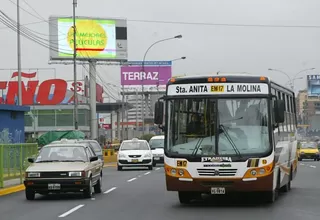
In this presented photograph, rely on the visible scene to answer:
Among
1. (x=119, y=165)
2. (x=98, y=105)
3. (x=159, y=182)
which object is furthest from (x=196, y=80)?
(x=98, y=105)

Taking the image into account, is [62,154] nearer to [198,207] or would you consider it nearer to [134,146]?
[198,207]

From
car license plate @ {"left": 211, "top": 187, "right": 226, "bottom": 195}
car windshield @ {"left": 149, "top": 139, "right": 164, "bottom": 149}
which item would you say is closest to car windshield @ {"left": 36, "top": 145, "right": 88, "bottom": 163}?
car license plate @ {"left": 211, "top": 187, "right": 226, "bottom": 195}

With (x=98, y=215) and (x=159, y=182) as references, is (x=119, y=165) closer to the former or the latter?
(x=159, y=182)

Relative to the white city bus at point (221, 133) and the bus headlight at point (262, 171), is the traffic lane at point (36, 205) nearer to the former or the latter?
the white city bus at point (221, 133)

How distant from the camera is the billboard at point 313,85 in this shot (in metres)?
93.9

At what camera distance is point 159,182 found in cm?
2494

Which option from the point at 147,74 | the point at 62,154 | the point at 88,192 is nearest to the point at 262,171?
the point at 88,192

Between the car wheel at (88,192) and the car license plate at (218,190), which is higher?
the car license plate at (218,190)

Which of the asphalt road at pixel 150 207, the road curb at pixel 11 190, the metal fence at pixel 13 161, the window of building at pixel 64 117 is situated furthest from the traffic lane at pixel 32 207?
the window of building at pixel 64 117

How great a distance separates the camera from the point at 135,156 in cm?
3581

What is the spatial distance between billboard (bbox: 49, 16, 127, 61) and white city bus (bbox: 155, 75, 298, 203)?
57.1 m

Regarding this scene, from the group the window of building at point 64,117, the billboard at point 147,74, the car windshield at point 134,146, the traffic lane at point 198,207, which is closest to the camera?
the traffic lane at point 198,207

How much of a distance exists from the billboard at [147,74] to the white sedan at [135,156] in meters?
47.1

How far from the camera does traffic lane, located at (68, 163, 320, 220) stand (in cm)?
1366
